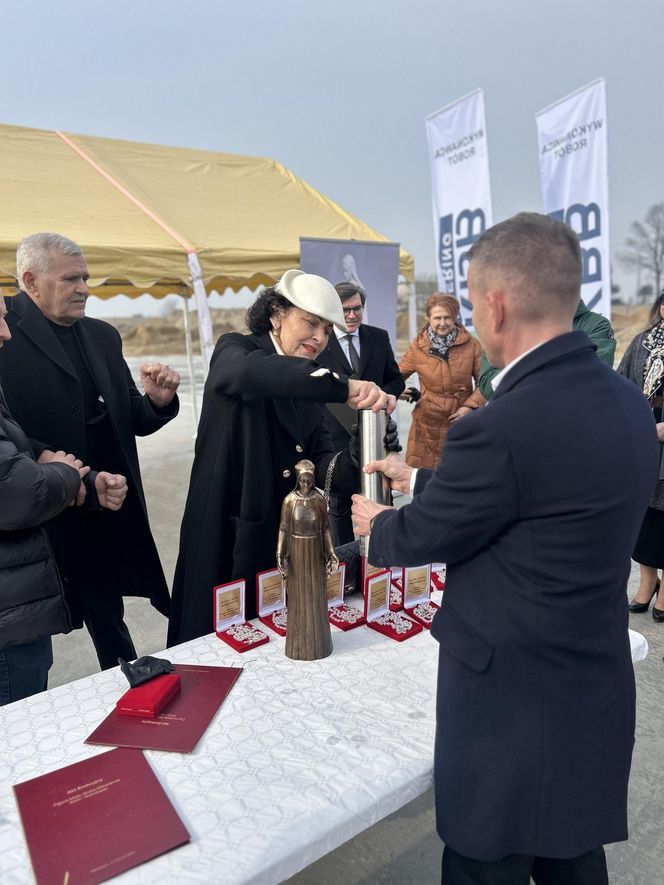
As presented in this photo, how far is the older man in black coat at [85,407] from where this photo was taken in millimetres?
2098

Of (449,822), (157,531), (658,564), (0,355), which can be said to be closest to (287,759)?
(449,822)

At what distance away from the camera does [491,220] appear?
6.62 m

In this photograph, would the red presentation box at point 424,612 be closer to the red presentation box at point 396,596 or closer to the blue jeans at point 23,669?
the red presentation box at point 396,596

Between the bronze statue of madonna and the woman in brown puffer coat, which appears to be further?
the woman in brown puffer coat

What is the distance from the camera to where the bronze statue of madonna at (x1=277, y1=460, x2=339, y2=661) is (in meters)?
1.39

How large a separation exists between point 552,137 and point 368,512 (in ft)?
19.9

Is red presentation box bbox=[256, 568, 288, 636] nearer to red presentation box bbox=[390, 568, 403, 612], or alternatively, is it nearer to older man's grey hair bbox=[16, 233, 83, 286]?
red presentation box bbox=[390, 568, 403, 612]

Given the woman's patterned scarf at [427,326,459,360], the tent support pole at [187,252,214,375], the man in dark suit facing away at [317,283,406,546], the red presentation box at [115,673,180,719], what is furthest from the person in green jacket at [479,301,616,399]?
the tent support pole at [187,252,214,375]

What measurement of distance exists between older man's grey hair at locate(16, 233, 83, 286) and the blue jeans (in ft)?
3.97

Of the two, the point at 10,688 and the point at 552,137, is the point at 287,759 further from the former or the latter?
the point at 552,137

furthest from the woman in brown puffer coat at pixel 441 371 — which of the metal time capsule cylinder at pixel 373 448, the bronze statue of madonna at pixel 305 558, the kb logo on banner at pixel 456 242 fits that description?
the bronze statue of madonna at pixel 305 558

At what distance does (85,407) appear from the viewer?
224 cm

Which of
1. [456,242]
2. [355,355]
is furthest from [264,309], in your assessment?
[456,242]

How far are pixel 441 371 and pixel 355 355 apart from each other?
0.88m
